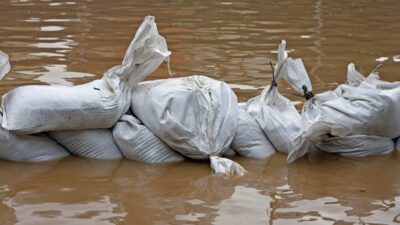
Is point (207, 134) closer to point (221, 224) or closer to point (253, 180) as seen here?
point (253, 180)

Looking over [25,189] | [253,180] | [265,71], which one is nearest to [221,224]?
[253,180]

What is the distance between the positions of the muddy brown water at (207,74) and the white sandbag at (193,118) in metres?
0.11

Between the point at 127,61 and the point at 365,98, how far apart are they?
4.60ft

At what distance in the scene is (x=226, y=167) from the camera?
3.02m

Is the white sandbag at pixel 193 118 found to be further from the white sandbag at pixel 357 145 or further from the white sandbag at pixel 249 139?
the white sandbag at pixel 357 145

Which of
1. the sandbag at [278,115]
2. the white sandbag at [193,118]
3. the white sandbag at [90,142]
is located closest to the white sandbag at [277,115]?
the sandbag at [278,115]

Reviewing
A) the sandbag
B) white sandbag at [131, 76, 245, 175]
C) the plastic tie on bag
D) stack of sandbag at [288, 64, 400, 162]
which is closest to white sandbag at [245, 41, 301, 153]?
the sandbag

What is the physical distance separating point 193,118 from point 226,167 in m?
0.34

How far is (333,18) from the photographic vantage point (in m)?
8.71

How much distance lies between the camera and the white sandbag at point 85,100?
9.72 feet

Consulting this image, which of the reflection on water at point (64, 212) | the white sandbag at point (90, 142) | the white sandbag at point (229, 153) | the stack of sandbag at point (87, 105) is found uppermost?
the stack of sandbag at point (87, 105)

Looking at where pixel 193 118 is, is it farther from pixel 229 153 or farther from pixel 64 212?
pixel 64 212

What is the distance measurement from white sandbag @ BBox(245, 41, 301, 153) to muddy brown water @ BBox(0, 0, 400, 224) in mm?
122

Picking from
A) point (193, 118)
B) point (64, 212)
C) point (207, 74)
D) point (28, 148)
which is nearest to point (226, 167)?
point (193, 118)
